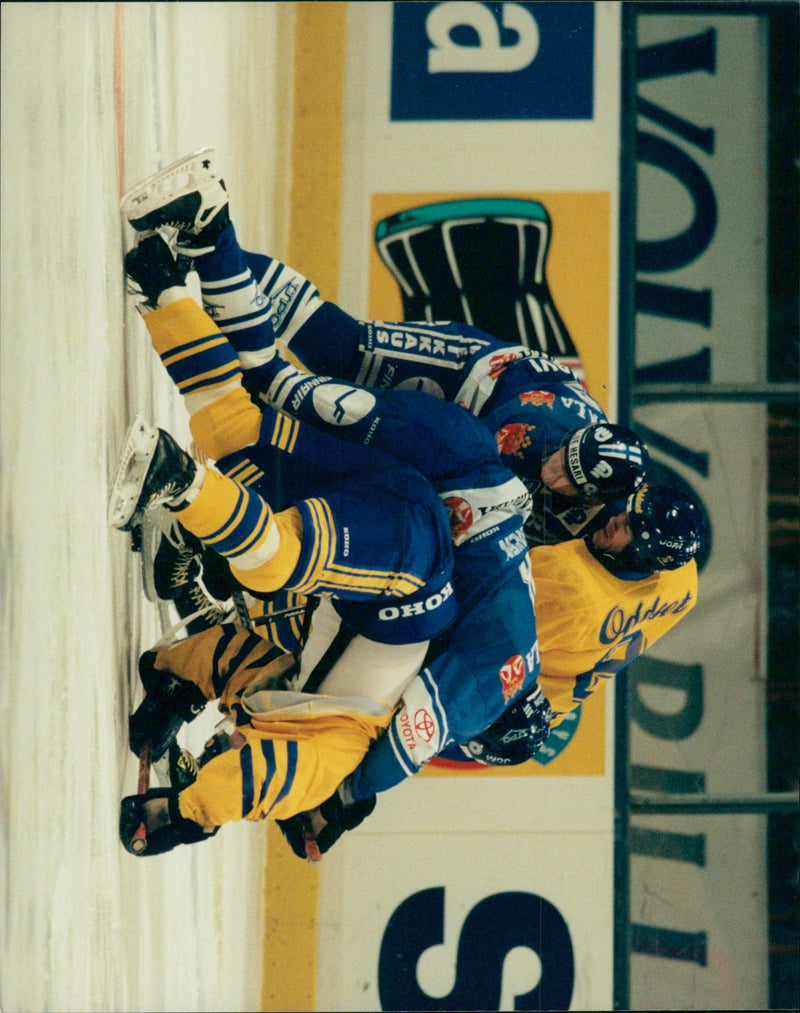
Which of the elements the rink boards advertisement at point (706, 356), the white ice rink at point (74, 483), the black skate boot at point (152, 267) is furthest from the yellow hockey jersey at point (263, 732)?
the rink boards advertisement at point (706, 356)

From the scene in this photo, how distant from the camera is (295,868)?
14.9 ft

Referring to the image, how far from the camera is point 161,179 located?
207 cm

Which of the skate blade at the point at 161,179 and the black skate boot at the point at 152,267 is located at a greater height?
the skate blade at the point at 161,179

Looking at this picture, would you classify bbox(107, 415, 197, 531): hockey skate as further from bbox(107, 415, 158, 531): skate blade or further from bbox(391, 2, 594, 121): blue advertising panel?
bbox(391, 2, 594, 121): blue advertising panel

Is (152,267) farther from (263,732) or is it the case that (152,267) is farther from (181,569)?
(263,732)

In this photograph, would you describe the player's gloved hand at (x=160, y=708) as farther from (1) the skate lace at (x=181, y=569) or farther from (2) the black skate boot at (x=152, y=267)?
(2) the black skate boot at (x=152, y=267)

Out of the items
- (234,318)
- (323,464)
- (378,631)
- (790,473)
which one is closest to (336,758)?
(378,631)

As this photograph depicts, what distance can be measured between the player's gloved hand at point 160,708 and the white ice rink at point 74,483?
0.05 meters

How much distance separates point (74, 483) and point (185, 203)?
0.55m

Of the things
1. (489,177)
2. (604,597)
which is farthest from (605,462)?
(489,177)

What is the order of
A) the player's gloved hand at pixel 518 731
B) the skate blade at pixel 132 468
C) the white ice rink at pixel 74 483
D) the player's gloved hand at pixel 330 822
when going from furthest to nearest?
the player's gloved hand at pixel 518 731, the player's gloved hand at pixel 330 822, the skate blade at pixel 132 468, the white ice rink at pixel 74 483

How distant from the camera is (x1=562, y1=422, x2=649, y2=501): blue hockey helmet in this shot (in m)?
2.42

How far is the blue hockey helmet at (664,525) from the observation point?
2553 mm

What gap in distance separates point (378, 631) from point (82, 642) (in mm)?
561
